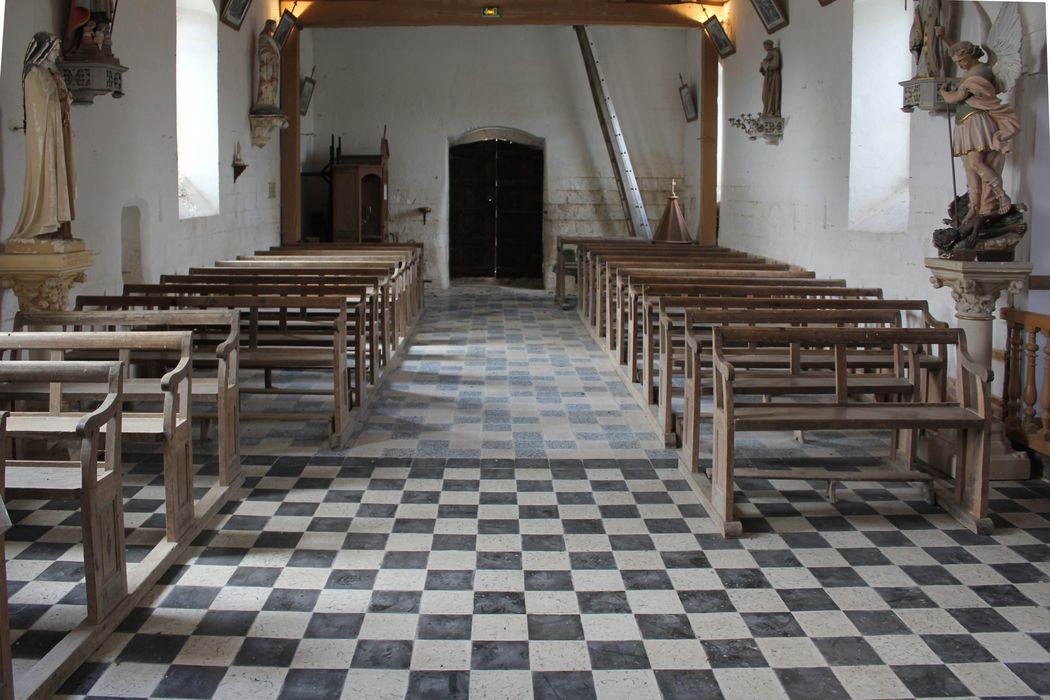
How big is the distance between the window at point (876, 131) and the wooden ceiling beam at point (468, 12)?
5.02 meters

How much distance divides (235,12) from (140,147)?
3050 millimetres

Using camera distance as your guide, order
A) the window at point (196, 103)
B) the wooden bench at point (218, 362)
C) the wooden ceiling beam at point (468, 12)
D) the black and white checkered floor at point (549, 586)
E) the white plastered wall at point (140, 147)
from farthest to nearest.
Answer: the wooden ceiling beam at point (468, 12)
the window at point (196, 103)
the white plastered wall at point (140, 147)
the wooden bench at point (218, 362)
the black and white checkered floor at point (549, 586)

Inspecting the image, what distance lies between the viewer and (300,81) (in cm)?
1398

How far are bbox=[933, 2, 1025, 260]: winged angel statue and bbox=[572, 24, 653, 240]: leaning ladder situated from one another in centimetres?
975

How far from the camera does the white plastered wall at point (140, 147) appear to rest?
5.86 meters

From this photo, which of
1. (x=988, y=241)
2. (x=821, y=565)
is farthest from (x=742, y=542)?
(x=988, y=241)

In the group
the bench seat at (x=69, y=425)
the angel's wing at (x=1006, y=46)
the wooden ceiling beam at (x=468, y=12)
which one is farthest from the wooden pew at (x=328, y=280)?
the wooden ceiling beam at (x=468, y=12)

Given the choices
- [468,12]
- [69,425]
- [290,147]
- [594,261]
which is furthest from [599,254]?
[69,425]

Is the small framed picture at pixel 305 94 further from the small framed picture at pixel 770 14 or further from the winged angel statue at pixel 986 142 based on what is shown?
the winged angel statue at pixel 986 142

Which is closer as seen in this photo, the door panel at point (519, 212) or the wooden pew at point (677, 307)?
the wooden pew at point (677, 307)

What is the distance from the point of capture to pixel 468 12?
1299cm

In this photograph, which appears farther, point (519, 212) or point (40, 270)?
point (519, 212)

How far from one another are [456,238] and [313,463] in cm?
1156

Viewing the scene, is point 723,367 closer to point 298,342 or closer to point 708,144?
point 298,342
